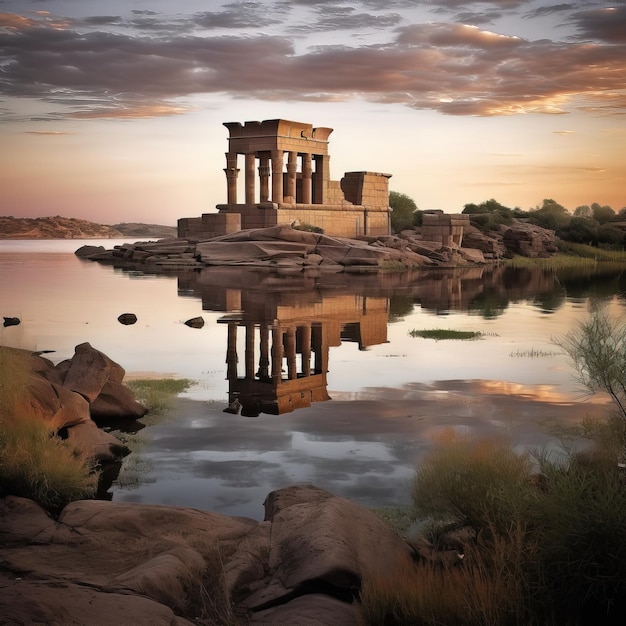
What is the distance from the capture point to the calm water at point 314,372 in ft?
29.2

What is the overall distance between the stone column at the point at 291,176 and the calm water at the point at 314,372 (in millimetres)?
22920

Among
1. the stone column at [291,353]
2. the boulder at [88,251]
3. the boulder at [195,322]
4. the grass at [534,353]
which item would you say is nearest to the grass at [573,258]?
the boulder at [88,251]

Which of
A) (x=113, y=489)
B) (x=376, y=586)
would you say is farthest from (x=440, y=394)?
(x=376, y=586)

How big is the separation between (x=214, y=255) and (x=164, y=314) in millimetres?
20202

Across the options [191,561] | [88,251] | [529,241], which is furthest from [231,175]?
[191,561]

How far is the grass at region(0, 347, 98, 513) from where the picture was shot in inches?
304

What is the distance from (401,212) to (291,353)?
5431cm

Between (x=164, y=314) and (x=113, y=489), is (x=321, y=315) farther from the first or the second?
(x=113, y=489)

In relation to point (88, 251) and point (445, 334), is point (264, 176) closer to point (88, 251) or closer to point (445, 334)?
point (88, 251)

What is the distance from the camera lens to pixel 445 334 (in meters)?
19.0

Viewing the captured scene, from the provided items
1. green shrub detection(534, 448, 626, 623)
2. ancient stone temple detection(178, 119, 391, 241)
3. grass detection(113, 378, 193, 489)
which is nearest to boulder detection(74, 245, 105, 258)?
ancient stone temple detection(178, 119, 391, 241)

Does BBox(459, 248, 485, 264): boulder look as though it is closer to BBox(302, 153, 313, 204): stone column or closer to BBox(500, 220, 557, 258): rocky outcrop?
BBox(500, 220, 557, 258): rocky outcrop

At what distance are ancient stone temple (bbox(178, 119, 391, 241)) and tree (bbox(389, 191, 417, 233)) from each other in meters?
6.40

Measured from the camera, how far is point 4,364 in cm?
922
